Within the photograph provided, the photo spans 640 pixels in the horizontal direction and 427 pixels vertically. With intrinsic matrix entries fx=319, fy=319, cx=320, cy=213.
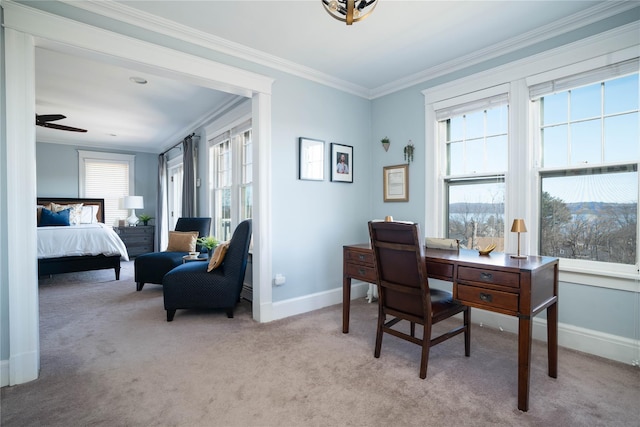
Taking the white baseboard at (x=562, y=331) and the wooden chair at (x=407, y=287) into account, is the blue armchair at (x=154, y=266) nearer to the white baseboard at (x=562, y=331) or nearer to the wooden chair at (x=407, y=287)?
the white baseboard at (x=562, y=331)

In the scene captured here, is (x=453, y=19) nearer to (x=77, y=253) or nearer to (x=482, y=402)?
(x=482, y=402)

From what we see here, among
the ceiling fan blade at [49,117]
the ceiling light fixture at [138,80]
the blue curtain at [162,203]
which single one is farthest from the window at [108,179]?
the ceiling light fixture at [138,80]

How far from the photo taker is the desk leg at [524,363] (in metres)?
1.73

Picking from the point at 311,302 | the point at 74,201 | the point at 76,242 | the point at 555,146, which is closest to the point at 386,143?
the point at 555,146

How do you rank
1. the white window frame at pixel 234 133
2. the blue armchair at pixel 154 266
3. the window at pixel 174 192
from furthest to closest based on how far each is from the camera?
the window at pixel 174 192
the blue armchair at pixel 154 266
the white window frame at pixel 234 133

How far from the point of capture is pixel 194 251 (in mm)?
4738

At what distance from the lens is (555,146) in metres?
2.67

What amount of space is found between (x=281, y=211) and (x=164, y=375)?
1.73 metres

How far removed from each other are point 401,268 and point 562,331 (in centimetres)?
156

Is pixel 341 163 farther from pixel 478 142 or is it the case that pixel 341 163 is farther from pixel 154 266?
pixel 154 266

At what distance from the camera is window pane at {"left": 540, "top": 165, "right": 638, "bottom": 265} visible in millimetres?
2338

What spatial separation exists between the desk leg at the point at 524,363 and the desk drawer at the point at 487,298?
0.32 feet

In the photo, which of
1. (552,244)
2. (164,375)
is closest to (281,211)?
→ (164,375)

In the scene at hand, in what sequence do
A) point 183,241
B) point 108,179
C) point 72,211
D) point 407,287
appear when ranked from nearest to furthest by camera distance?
point 407,287
point 183,241
point 72,211
point 108,179
